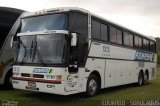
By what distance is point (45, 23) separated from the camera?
12609 millimetres

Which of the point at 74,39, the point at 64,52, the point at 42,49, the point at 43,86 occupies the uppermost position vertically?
the point at 74,39

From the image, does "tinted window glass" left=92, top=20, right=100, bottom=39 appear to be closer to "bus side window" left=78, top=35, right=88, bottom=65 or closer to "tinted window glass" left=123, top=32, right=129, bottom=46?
"bus side window" left=78, top=35, right=88, bottom=65

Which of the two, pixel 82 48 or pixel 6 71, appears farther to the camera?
pixel 6 71

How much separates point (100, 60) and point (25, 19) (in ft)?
12.3

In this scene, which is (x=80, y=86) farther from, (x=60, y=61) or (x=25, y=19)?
(x=25, y=19)

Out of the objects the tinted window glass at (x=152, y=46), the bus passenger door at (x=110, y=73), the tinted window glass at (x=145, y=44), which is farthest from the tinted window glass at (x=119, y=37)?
the tinted window glass at (x=152, y=46)

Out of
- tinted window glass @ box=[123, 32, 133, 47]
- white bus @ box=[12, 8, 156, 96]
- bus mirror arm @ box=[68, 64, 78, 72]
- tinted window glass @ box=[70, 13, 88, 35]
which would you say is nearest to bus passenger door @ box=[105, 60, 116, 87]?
white bus @ box=[12, 8, 156, 96]

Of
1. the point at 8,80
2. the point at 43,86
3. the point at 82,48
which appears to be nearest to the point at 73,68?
the point at 82,48

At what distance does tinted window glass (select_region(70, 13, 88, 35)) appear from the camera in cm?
1234

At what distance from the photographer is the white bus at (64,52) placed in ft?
38.5

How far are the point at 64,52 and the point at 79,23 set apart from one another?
167cm

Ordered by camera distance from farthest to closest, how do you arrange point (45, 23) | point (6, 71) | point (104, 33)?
point (6, 71) < point (104, 33) < point (45, 23)

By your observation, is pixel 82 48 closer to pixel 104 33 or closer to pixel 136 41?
pixel 104 33

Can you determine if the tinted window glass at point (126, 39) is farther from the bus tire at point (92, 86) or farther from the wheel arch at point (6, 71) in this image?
the wheel arch at point (6, 71)
